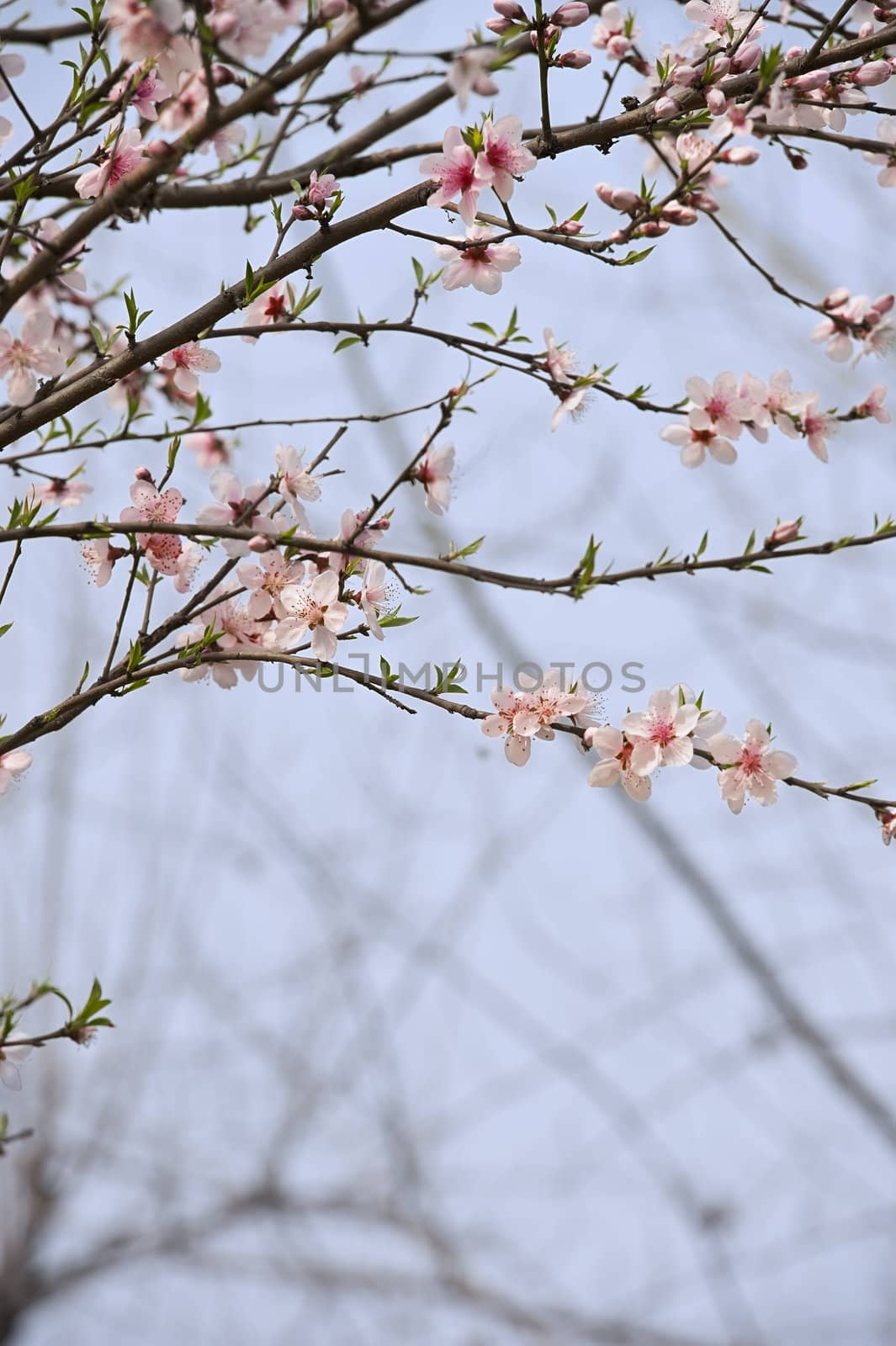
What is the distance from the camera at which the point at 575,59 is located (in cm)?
122

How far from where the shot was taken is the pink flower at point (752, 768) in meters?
1.25

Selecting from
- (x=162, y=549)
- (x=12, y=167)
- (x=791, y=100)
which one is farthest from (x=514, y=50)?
(x=162, y=549)

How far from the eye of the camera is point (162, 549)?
4.32ft

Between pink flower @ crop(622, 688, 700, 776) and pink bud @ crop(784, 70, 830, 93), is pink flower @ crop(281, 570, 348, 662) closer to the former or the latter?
pink flower @ crop(622, 688, 700, 776)

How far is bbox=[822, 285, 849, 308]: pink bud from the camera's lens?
57.1 inches

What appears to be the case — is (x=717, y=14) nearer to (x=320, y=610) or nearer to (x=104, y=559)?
(x=320, y=610)

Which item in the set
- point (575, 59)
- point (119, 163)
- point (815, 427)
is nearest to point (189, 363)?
point (119, 163)

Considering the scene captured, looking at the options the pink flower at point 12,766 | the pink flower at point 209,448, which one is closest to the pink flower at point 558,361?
the pink flower at point 209,448

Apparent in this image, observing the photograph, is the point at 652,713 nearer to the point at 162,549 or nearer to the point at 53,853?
the point at 162,549

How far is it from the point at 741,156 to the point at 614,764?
0.63 metres

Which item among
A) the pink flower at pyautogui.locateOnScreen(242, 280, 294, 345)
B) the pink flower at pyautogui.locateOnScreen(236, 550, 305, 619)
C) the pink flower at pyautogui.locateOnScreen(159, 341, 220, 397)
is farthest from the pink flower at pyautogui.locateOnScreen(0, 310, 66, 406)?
the pink flower at pyautogui.locateOnScreen(236, 550, 305, 619)

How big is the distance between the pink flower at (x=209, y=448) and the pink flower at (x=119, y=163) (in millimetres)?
385

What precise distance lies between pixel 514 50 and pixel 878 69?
0.40 m

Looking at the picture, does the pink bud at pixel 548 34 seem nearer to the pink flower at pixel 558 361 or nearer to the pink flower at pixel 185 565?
the pink flower at pixel 558 361
